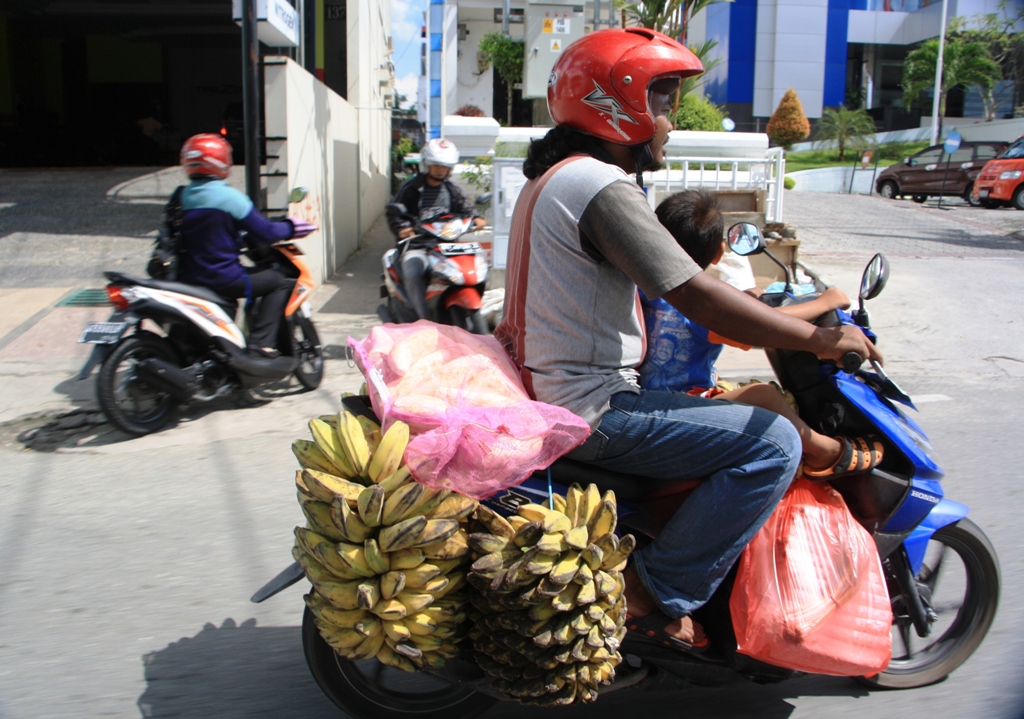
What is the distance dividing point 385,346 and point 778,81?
127 ft

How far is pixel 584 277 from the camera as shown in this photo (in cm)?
219

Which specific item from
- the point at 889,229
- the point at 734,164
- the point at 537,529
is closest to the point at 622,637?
the point at 537,529

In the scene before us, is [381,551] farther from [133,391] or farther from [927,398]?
[927,398]

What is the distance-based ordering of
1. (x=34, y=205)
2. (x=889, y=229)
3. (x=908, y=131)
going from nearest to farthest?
(x=34, y=205)
(x=889, y=229)
(x=908, y=131)

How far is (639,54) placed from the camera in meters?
2.23

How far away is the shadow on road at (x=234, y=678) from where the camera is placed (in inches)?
103

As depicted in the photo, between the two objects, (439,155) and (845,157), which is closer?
(439,155)

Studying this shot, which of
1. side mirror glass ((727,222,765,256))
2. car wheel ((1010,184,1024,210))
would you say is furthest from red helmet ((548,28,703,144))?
car wheel ((1010,184,1024,210))

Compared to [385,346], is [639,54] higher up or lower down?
higher up

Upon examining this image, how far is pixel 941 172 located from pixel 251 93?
19.4 metres

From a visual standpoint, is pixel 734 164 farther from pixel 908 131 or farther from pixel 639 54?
pixel 908 131

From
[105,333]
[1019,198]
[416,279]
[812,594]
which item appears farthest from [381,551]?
[1019,198]

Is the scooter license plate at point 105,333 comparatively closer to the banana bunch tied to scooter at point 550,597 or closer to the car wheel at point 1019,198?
the banana bunch tied to scooter at point 550,597

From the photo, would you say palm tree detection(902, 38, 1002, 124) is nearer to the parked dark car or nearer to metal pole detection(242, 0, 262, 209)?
the parked dark car
